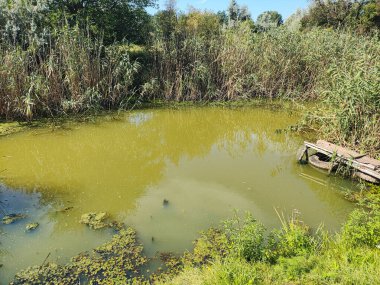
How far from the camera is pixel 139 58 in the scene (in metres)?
9.41

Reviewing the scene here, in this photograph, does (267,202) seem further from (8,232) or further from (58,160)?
(58,160)

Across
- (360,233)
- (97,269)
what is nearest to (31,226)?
(97,269)

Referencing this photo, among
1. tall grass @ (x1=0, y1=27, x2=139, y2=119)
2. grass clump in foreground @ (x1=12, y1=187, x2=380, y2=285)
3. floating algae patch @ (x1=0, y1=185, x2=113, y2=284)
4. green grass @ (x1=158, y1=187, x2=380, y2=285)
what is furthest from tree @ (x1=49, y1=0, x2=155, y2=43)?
green grass @ (x1=158, y1=187, x2=380, y2=285)

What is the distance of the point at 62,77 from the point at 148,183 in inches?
161

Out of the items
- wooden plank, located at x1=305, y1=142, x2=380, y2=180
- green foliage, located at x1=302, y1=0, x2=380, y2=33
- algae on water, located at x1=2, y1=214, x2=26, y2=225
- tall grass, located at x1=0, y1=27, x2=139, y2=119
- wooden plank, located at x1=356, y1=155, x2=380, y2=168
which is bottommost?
algae on water, located at x1=2, y1=214, x2=26, y2=225

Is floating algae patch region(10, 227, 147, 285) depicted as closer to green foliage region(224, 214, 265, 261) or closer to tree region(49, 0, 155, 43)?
green foliage region(224, 214, 265, 261)

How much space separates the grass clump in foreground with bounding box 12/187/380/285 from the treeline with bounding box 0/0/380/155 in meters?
3.82

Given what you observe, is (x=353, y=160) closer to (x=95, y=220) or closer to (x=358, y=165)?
(x=358, y=165)

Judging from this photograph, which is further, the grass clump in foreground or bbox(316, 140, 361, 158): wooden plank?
bbox(316, 140, 361, 158): wooden plank

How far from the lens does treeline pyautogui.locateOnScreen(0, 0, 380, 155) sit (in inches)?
288

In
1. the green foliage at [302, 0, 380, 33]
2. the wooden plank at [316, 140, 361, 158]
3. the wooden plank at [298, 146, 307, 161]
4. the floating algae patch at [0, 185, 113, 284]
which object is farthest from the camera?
the green foliage at [302, 0, 380, 33]

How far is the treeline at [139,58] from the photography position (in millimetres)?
7324

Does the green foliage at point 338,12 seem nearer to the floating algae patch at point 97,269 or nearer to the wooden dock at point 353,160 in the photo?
the wooden dock at point 353,160

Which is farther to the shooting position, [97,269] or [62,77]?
[62,77]
